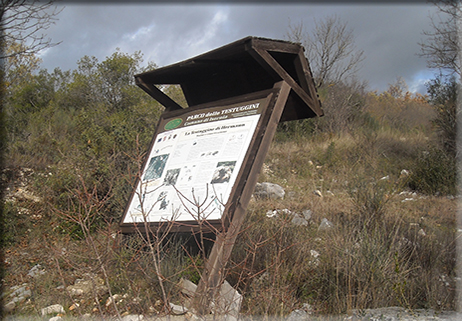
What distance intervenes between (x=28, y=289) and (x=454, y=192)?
7946 mm

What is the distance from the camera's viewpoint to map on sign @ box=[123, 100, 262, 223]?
3.05 m

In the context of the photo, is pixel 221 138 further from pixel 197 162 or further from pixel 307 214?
pixel 307 214

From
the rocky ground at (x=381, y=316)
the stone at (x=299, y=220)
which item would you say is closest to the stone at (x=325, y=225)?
the stone at (x=299, y=220)

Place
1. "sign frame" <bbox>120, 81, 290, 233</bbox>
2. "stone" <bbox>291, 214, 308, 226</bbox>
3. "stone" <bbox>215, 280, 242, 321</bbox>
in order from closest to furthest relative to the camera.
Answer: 1. "stone" <bbox>215, 280, 242, 321</bbox>
2. "sign frame" <bbox>120, 81, 290, 233</bbox>
3. "stone" <bbox>291, 214, 308, 226</bbox>

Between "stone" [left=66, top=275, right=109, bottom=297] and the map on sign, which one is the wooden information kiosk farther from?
"stone" [left=66, top=275, right=109, bottom=297]

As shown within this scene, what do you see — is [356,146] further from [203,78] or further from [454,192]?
[203,78]

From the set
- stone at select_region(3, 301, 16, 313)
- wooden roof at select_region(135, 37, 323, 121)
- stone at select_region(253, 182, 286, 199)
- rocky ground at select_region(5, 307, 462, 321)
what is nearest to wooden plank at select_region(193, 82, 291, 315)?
wooden roof at select_region(135, 37, 323, 121)

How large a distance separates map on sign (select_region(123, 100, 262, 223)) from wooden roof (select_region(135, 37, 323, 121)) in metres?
0.52

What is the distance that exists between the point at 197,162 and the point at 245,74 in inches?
55.8

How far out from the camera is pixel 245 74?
4188mm

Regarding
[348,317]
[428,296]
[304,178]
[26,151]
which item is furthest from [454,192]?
[26,151]

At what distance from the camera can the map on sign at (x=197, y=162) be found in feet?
10.0

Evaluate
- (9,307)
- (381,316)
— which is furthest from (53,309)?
(381,316)

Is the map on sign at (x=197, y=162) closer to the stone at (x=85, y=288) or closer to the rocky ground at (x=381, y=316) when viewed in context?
the stone at (x=85, y=288)
